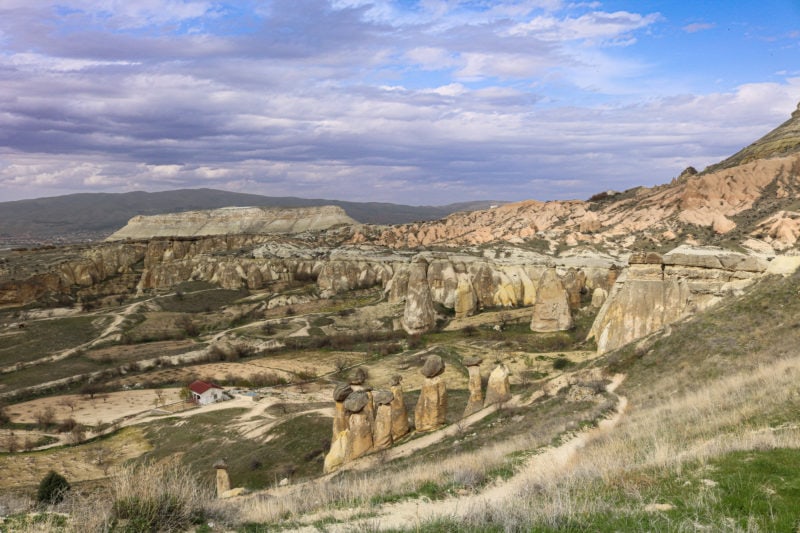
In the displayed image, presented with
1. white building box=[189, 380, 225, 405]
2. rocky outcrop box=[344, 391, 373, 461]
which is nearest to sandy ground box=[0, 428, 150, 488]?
white building box=[189, 380, 225, 405]

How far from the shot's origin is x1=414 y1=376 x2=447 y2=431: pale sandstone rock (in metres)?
17.4

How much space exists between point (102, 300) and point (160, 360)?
30095 millimetres

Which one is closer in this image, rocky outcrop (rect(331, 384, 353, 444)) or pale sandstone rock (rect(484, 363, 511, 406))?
rocky outcrop (rect(331, 384, 353, 444))

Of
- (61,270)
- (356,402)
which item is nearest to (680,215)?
(356,402)

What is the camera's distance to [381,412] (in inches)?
656

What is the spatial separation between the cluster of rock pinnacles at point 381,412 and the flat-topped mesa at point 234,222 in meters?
102

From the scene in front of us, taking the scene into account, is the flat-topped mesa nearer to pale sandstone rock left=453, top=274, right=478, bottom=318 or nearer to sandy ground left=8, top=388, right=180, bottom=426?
pale sandstone rock left=453, top=274, right=478, bottom=318

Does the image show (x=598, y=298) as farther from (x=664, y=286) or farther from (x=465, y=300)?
(x=664, y=286)

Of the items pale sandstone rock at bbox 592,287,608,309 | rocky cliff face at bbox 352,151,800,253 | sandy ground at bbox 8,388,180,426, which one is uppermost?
rocky cliff face at bbox 352,151,800,253

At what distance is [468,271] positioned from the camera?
48.6 metres

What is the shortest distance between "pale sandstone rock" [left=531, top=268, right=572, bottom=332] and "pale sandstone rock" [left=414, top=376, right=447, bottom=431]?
20143 millimetres

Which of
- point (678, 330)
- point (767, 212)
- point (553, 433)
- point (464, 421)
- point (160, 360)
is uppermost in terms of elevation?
point (767, 212)

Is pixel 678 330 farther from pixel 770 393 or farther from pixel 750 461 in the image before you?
pixel 750 461

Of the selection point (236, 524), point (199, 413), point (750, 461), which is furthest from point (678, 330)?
point (199, 413)
